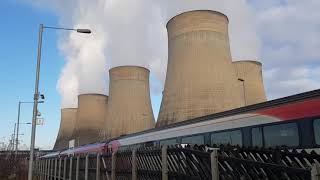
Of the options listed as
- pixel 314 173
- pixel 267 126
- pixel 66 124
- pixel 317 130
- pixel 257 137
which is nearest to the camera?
pixel 314 173

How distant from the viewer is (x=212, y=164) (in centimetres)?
446

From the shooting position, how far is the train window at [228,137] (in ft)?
A: 34.7

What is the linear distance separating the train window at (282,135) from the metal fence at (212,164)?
3.67m

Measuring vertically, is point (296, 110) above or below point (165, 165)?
above

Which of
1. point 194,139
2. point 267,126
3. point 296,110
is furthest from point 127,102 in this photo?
point 296,110

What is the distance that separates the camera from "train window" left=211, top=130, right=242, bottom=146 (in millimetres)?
10570

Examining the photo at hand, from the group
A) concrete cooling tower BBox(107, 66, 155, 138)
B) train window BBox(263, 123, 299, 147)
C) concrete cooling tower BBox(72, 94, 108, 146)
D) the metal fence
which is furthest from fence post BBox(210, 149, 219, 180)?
concrete cooling tower BBox(72, 94, 108, 146)

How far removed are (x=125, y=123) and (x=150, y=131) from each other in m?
21.1

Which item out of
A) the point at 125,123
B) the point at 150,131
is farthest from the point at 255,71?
the point at 150,131

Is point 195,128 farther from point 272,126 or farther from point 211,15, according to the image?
point 211,15

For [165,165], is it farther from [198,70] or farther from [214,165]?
[198,70]

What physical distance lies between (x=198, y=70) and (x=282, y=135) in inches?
681

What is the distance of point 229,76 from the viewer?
27406 mm

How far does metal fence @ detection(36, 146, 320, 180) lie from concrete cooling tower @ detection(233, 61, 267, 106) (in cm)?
2986
